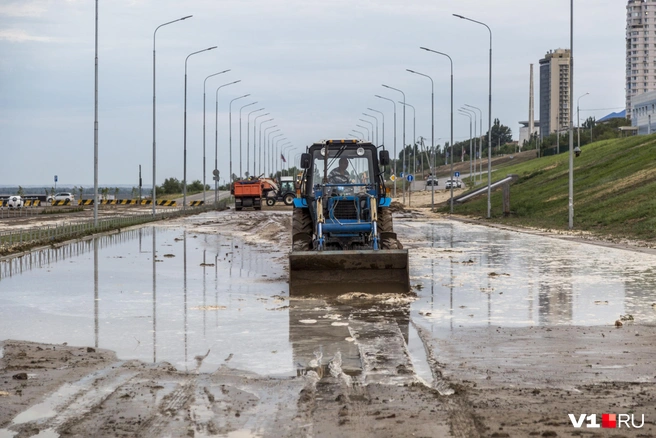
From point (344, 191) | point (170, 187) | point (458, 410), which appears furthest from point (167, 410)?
point (170, 187)

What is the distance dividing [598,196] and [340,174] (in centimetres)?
3120

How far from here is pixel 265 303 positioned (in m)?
15.9

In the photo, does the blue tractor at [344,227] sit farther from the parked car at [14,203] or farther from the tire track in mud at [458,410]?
the parked car at [14,203]

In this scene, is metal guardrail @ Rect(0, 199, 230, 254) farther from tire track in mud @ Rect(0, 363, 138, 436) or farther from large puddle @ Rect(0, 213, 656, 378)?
tire track in mud @ Rect(0, 363, 138, 436)

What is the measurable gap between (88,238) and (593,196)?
90.3 feet

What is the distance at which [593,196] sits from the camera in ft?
166

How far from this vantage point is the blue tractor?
17.2 meters

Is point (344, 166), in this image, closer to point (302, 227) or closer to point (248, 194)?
point (302, 227)

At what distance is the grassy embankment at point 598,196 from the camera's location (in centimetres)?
3819

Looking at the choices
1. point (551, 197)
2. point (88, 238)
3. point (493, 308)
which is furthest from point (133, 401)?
point (551, 197)

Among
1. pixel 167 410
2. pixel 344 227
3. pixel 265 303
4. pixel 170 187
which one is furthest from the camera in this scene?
pixel 170 187

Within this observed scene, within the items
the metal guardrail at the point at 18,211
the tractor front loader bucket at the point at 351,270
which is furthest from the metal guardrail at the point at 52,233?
the metal guardrail at the point at 18,211

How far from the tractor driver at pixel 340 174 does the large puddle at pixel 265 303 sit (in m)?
2.39

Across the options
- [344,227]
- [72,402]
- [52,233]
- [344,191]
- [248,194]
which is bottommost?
[72,402]
